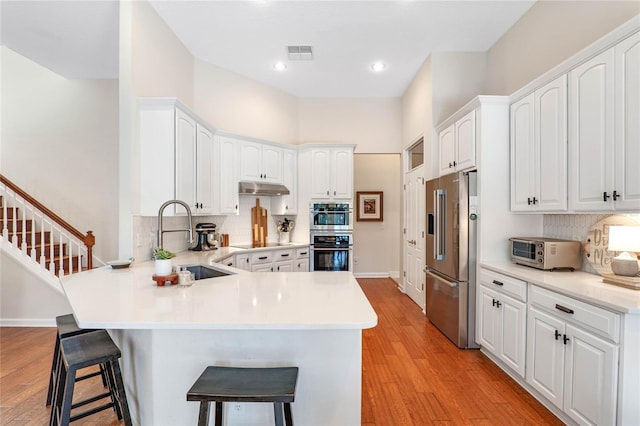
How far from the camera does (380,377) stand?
8.80ft

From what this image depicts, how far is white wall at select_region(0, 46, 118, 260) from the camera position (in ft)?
15.0

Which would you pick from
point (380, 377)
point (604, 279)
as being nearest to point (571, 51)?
point (604, 279)

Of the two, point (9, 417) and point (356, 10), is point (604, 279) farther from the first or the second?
point (9, 417)

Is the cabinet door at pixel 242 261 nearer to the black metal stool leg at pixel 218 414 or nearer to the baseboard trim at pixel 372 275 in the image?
the black metal stool leg at pixel 218 414

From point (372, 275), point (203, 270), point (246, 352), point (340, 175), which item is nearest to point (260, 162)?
point (340, 175)

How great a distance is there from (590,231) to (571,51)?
155 centimetres

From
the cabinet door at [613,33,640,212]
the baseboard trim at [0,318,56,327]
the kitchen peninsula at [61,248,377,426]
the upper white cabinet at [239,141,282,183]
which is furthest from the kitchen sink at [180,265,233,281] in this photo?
the cabinet door at [613,33,640,212]

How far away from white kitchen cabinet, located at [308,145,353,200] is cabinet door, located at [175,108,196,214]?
7.11 ft

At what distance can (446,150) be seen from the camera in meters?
3.84

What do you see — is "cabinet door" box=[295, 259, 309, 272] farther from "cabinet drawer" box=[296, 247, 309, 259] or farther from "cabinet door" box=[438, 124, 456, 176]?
"cabinet door" box=[438, 124, 456, 176]

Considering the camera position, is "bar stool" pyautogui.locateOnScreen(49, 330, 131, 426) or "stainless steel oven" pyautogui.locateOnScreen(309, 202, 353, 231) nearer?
"bar stool" pyautogui.locateOnScreen(49, 330, 131, 426)

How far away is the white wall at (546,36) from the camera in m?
2.44

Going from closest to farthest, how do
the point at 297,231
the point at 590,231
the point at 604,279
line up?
the point at 604,279, the point at 590,231, the point at 297,231

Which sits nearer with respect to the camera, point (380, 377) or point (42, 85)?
point (380, 377)
